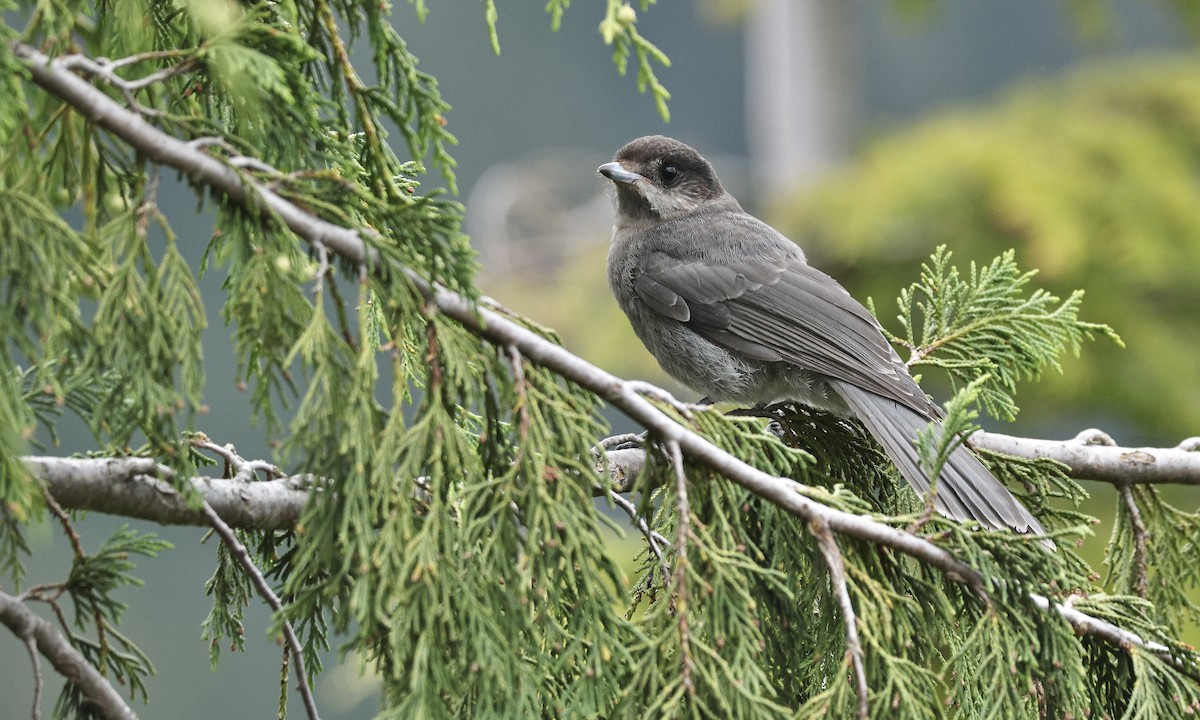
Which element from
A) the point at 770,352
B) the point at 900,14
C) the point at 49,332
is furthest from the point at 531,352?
the point at 900,14

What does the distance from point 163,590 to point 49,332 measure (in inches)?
383

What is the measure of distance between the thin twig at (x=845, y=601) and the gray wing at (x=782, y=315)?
1.26 meters

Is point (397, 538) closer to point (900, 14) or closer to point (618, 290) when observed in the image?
point (618, 290)

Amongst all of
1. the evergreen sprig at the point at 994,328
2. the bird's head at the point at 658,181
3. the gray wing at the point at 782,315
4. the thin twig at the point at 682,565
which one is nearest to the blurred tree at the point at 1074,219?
the bird's head at the point at 658,181

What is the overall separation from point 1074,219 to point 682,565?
5735 millimetres

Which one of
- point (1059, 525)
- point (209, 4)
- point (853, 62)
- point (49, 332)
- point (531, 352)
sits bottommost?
point (49, 332)

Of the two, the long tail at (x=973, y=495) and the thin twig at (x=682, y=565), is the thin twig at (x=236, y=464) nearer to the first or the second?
the thin twig at (x=682, y=565)

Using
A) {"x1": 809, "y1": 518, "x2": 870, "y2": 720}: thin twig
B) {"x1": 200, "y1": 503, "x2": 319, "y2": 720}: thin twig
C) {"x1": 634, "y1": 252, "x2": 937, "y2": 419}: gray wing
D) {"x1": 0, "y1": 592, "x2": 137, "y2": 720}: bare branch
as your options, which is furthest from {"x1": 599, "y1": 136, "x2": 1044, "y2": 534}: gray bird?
{"x1": 0, "y1": 592, "x2": 137, "y2": 720}: bare branch

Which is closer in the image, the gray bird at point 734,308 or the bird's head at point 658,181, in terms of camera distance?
the gray bird at point 734,308

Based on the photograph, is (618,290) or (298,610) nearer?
(298,610)

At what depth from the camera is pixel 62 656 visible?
1801 mm

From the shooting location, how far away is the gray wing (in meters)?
3.04

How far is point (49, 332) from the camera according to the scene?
56.9 inches

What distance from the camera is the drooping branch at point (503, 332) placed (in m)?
1.53
